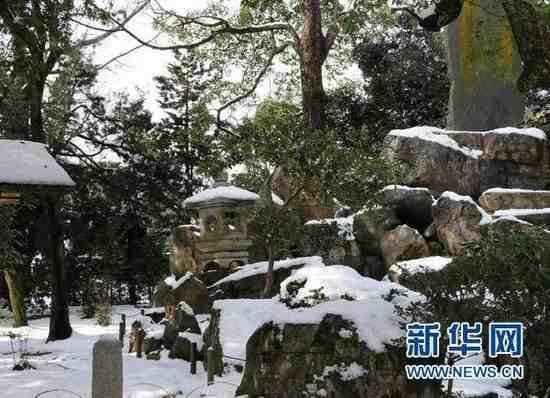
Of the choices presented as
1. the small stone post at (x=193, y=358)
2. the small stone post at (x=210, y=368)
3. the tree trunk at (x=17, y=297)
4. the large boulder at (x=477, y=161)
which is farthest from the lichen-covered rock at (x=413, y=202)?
the tree trunk at (x=17, y=297)

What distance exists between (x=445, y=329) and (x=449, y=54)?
10648 millimetres

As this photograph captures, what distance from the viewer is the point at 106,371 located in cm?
453

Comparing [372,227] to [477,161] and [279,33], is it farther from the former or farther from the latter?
[279,33]

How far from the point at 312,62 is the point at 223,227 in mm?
5330

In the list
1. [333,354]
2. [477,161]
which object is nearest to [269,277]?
[477,161]

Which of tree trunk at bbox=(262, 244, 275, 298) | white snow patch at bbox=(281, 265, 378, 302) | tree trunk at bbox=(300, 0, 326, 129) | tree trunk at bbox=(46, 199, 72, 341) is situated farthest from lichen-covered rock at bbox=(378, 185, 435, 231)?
tree trunk at bbox=(46, 199, 72, 341)

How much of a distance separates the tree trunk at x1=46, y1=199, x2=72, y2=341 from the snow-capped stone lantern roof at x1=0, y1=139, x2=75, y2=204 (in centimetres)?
228

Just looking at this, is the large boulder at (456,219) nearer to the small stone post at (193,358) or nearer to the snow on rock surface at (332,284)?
the snow on rock surface at (332,284)

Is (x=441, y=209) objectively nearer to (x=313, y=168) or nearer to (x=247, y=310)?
(x=313, y=168)

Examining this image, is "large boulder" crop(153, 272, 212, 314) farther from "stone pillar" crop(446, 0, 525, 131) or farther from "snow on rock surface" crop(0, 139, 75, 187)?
"stone pillar" crop(446, 0, 525, 131)

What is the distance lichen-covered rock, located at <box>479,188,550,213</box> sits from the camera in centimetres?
1028

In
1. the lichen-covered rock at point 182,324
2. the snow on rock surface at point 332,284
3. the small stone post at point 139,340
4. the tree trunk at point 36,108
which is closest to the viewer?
the snow on rock surface at point 332,284

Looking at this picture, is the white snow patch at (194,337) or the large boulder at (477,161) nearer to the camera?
the white snow patch at (194,337)

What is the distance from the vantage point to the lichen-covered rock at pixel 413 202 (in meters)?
11.4
